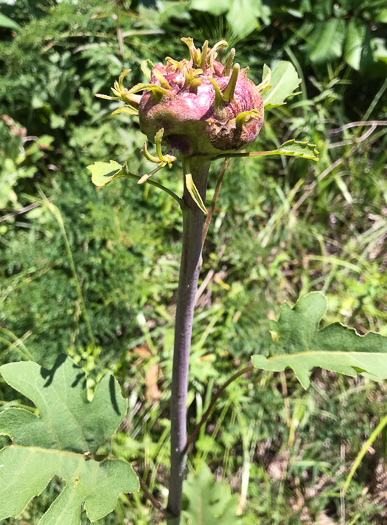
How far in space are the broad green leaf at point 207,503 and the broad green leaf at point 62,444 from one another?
1.91ft

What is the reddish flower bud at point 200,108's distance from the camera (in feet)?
1.67

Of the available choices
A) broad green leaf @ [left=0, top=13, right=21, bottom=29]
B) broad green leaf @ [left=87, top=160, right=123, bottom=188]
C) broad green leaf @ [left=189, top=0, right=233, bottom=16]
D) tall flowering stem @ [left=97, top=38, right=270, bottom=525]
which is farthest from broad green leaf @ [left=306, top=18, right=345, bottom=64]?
broad green leaf @ [left=87, top=160, right=123, bottom=188]

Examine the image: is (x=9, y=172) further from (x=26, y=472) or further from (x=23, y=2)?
(x=26, y=472)

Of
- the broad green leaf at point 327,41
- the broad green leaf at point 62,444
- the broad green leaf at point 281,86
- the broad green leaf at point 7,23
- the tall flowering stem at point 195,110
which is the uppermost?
the broad green leaf at point 7,23

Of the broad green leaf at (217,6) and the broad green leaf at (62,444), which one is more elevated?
the broad green leaf at (217,6)

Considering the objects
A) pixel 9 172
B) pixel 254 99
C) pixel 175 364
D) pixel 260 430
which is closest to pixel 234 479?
pixel 260 430

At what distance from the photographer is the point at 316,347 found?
91 centimetres

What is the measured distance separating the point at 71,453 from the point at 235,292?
1199mm

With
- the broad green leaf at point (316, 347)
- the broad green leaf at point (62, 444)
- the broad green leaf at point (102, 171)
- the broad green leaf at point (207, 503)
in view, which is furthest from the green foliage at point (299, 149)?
the broad green leaf at point (207, 503)

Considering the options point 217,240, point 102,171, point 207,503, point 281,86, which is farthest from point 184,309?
point 217,240

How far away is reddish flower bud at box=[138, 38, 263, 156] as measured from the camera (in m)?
0.51

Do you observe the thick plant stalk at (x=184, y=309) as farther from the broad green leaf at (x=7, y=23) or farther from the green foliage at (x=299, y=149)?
the broad green leaf at (x=7, y=23)

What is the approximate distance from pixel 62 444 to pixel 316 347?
23.7 inches

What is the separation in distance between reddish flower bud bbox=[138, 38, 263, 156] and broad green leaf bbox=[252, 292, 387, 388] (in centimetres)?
49
